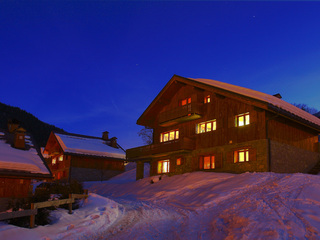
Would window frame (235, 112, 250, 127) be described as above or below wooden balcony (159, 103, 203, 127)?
below

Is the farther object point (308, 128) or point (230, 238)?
point (308, 128)

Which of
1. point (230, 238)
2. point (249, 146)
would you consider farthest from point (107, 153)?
point (230, 238)

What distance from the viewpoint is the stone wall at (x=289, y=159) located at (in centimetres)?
2281

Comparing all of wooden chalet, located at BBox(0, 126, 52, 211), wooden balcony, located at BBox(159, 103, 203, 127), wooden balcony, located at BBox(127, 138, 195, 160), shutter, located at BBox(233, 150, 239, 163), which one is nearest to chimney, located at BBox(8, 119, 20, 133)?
wooden chalet, located at BBox(0, 126, 52, 211)

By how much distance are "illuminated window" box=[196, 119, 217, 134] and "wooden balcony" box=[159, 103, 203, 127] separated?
920 mm

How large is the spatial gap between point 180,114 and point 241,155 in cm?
758

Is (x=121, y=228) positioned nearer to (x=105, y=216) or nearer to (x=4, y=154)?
(x=105, y=216)

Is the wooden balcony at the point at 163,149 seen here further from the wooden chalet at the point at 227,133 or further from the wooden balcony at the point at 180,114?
the wooden balcony at the point at 180,114

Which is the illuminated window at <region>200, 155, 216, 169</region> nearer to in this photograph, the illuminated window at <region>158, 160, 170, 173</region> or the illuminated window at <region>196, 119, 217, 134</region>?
the illuminated window at <region>196, 119, 217, 134</region>

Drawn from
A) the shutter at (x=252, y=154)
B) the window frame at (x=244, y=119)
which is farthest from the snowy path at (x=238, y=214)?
the window frame at (x=244, y=119)

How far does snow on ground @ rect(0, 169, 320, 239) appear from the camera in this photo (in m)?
9.30

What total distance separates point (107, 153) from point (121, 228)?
118 ft

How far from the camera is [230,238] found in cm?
880

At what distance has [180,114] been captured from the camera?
1153 inches
